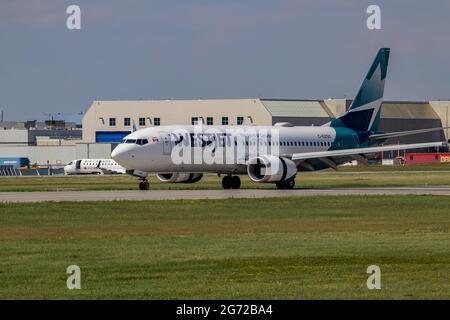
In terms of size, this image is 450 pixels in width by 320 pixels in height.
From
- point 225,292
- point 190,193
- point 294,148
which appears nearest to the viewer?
point 225,292

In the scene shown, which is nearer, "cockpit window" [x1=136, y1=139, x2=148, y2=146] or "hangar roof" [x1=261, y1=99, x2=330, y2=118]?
"cockpit window" [x1=136, y1=139, x2=148, y2=146]

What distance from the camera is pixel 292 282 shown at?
2638 centimetres

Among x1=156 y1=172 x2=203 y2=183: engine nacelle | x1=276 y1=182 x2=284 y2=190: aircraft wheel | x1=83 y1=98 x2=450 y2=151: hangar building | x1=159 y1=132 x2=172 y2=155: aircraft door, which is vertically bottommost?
x1=276 y1=182 x2=284 y2=190: aircraft wheel

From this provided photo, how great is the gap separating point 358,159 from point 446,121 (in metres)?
95.4

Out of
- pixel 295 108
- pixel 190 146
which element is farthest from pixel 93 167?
pixel 190 146

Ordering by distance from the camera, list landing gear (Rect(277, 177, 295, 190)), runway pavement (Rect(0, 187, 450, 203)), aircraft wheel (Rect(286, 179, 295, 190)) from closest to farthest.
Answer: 1. runway pavement (Rect(0, 187, 450, 203))
2. landing gear (Rect(277, 177, 295, 190))
3. aircraft wheel (Rect(286, 179, 295, 190))

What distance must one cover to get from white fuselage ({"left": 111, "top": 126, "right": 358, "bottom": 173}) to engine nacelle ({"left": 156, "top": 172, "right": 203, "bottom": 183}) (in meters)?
3.05

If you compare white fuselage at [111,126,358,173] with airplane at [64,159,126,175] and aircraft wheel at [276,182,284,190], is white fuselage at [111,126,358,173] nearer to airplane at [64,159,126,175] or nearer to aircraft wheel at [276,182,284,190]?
aircraft wheel at [276,182,284,190]

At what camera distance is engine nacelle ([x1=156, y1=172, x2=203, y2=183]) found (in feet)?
248

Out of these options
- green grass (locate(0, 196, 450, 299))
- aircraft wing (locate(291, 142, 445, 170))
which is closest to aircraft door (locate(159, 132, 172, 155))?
aircraft wing (locate(291, 142, 445, 170))

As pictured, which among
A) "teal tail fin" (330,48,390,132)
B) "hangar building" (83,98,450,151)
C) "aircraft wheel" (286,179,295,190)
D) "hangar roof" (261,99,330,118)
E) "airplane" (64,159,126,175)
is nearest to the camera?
"aircraft wheel" (286,179,295,190)

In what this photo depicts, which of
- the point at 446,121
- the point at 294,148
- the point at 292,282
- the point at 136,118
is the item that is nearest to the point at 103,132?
the point at 136,118

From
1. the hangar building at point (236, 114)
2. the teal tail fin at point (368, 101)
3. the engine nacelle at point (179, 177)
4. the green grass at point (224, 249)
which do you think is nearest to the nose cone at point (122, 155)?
the engine nacelle at point (179, 177)
